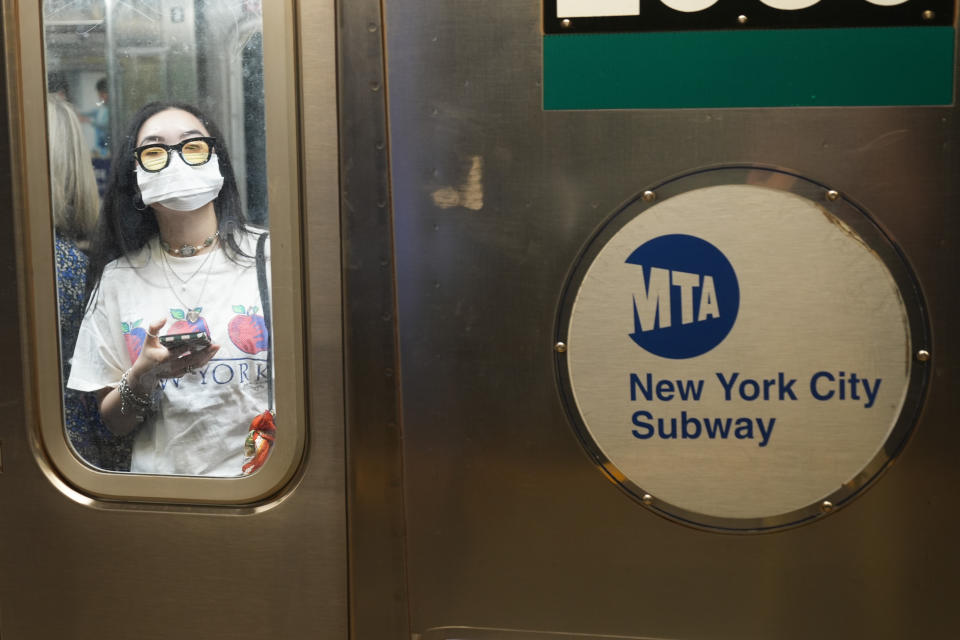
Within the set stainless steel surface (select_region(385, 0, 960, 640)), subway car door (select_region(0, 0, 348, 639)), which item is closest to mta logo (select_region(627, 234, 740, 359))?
stainless steel surface (select_region(385, 0, 960, 640))

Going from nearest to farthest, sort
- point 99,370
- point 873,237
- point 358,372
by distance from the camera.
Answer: point 873,237, point 358,372, point 99,370

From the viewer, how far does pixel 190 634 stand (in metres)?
1.49

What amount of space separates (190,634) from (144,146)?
956 millimetres

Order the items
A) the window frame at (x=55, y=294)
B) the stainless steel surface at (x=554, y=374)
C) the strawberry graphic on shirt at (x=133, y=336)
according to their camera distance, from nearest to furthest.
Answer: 1. the stainless steel surface at (x=554, y=374)
2. the window frame at (x=55, y=294)
3. the strawberry graphic on shirt at (x=133, y=336)

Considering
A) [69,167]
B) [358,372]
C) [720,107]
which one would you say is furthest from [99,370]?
[720,107]

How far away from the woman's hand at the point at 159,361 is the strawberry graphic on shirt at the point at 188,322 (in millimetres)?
23

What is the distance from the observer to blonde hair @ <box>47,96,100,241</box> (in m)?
1.48

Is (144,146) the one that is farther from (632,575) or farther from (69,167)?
(632,575)

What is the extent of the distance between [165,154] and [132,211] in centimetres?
13

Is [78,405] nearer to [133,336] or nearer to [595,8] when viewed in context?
[133,336]

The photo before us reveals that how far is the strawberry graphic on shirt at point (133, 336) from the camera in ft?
4.90

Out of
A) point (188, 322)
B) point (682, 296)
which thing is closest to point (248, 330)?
point (188, 322)

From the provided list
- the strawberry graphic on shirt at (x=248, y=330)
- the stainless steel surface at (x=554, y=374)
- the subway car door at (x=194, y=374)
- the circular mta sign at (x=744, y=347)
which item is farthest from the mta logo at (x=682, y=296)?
the strawberry graphic on shirt at (x=248, y=330)

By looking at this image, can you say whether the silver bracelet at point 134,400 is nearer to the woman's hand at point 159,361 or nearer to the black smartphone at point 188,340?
the woman's hand at point 159,361
